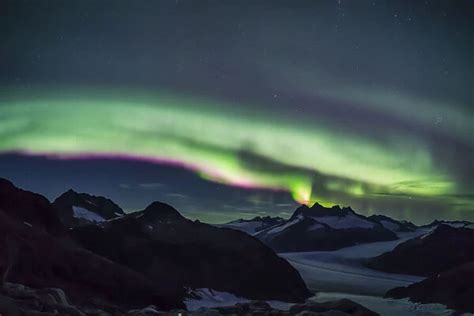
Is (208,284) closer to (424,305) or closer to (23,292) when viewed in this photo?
(424,305)

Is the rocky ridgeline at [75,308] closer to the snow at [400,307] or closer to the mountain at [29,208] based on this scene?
the mountain at [29,208]

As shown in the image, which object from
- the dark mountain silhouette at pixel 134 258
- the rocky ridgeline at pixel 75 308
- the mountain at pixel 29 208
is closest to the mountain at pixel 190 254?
the dark mountain silhouette at pixel 134 258

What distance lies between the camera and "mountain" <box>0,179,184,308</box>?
6938 cm

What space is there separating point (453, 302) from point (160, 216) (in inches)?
2915

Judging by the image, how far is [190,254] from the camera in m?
122

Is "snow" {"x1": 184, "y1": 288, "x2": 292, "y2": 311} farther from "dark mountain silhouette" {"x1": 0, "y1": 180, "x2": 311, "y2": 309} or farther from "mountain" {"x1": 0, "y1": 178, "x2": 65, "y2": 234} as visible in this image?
"mountain" {"x1": 0, "y1": 178, "x2": 65, "y2": 234}

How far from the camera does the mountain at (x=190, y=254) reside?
108 meters

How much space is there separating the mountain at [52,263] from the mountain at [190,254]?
17399 mm

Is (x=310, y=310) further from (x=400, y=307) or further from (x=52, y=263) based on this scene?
(x=400, y=307)

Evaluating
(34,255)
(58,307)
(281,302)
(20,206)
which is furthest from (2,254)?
(281,302)

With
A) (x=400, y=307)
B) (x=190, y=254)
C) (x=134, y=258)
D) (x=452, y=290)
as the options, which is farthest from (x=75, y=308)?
(x=400, y=307)

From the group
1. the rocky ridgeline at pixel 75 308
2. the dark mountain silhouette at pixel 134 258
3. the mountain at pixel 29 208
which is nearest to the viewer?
the rocky ridgeline at pixel 75 308

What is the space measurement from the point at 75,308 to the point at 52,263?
2972 centimetres

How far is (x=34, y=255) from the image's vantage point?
2844 inches
